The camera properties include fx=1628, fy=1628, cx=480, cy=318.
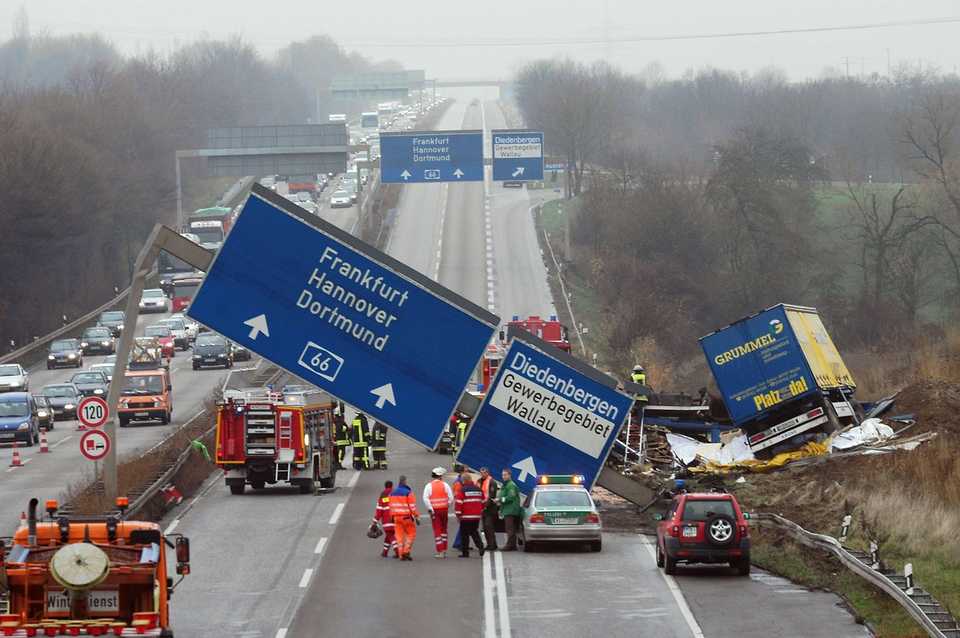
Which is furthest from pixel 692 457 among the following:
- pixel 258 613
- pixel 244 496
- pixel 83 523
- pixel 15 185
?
pixel 15 185

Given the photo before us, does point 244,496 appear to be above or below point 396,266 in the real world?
below

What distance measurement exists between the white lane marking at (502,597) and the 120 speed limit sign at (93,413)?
296 inches

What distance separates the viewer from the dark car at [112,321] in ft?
280

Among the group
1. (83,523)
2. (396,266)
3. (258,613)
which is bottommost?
(258,613)

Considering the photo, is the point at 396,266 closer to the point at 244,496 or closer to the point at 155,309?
the point at 244,496

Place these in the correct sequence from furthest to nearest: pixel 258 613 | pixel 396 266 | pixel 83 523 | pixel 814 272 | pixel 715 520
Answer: pixel 814 272
pixel 396 266
pixel 715 520
pixel 258 613
pixel 83 523

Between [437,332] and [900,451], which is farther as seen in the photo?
[900,451]

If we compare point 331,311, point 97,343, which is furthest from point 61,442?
point 97,343

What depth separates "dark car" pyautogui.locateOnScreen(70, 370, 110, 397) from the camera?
60.7 metres

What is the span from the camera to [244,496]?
3619cm

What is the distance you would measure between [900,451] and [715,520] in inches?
455

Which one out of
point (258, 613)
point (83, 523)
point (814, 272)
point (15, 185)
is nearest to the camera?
point (83, 523)

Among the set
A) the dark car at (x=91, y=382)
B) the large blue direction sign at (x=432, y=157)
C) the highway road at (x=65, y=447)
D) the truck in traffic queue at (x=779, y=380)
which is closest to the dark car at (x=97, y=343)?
the highway road at (x=65, y=447)

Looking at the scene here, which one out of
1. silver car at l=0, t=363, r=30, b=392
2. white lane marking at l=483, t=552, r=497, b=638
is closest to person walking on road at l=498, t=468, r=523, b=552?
white lane marking at l=483, t=552, r=497, b=638
